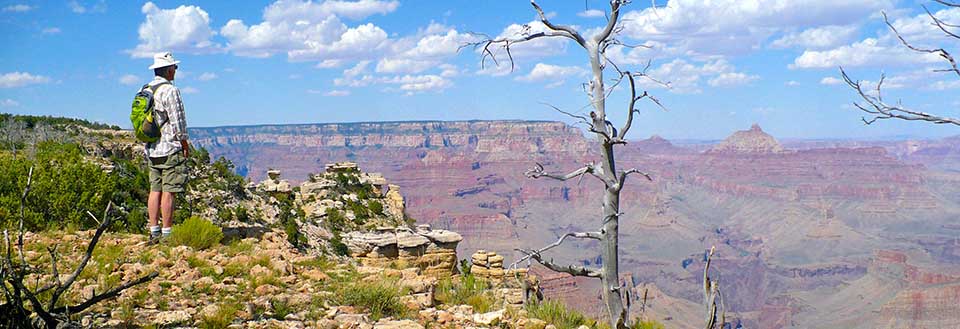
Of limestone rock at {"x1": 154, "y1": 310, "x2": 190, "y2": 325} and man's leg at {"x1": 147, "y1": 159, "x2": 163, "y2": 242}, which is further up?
man's leg at {"x1": 147, "y1": 159, "x2": 163, "y2": 242}

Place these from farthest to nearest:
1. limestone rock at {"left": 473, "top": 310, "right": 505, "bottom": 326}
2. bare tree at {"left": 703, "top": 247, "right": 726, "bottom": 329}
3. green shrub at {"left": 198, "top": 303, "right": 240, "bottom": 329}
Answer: limestone rock at {"left": 473, "top": 310, "right": 505, "bottom": 326}
green shrub at {"left": 198, "top": 303, "right": 240, "bottom": 329}
bare tree at {"left": 703, "top": 247, "right": 726, "bottom": 329}

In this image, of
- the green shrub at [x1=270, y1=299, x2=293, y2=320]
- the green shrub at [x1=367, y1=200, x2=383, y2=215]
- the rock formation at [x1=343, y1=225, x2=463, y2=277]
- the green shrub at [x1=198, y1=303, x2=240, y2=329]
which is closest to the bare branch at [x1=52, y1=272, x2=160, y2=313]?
the green shrub at [x1=198, y1=303, x2=240, y2=329]

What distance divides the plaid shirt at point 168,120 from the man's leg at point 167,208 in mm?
529

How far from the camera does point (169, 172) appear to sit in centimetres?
784

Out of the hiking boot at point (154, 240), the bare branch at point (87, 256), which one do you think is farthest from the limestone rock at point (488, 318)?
the hiking boot at point (154, 240)

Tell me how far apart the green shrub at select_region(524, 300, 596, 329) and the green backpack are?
5.08 m

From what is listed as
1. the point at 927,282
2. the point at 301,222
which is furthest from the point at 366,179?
the point at 927,282

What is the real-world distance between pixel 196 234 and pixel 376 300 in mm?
3328

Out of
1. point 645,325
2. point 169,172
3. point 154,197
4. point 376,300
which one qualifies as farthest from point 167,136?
point 645,325

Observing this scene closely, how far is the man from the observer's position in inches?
304

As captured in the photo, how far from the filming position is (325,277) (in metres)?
8.17

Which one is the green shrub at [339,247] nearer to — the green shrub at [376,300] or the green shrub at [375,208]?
the green shrub at [375,208]

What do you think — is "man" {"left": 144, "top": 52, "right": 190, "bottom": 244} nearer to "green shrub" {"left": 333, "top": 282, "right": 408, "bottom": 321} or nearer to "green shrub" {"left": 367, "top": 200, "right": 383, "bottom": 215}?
"green shrub" {"left": 333, "top": 282, "right": 408, "bottom": 321}

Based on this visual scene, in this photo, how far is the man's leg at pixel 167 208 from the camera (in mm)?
7977
